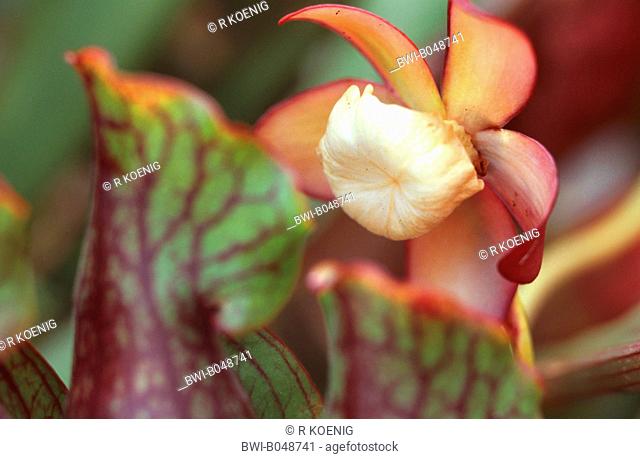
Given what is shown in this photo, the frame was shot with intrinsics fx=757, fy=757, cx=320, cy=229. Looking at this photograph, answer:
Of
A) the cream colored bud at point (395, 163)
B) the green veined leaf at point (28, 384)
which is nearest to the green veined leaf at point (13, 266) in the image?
the green veined leaf at point (28, 384)

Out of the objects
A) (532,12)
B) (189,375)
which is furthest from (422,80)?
(189,375)

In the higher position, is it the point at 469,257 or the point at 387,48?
the point at 387,48

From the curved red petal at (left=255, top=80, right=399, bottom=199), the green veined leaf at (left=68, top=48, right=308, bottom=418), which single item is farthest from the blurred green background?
the green veined leaf at (left=68, top=48, right=308, bottom=418)

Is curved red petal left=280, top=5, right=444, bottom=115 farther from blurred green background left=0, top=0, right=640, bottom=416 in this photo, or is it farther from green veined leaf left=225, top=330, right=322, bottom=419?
green veined leaf left=225, top=330, right=322, bottom=419

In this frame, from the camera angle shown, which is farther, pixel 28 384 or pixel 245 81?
pixel 245 81

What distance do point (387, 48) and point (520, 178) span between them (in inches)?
3.6

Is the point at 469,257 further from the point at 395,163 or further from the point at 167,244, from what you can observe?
the point at 167,244

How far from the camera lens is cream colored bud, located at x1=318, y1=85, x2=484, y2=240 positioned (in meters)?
0.34

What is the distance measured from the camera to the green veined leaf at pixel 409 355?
0.23 meters

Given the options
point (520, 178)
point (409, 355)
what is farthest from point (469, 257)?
point (409, 355)

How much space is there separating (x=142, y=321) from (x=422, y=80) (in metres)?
0.19

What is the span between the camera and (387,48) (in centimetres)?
38
